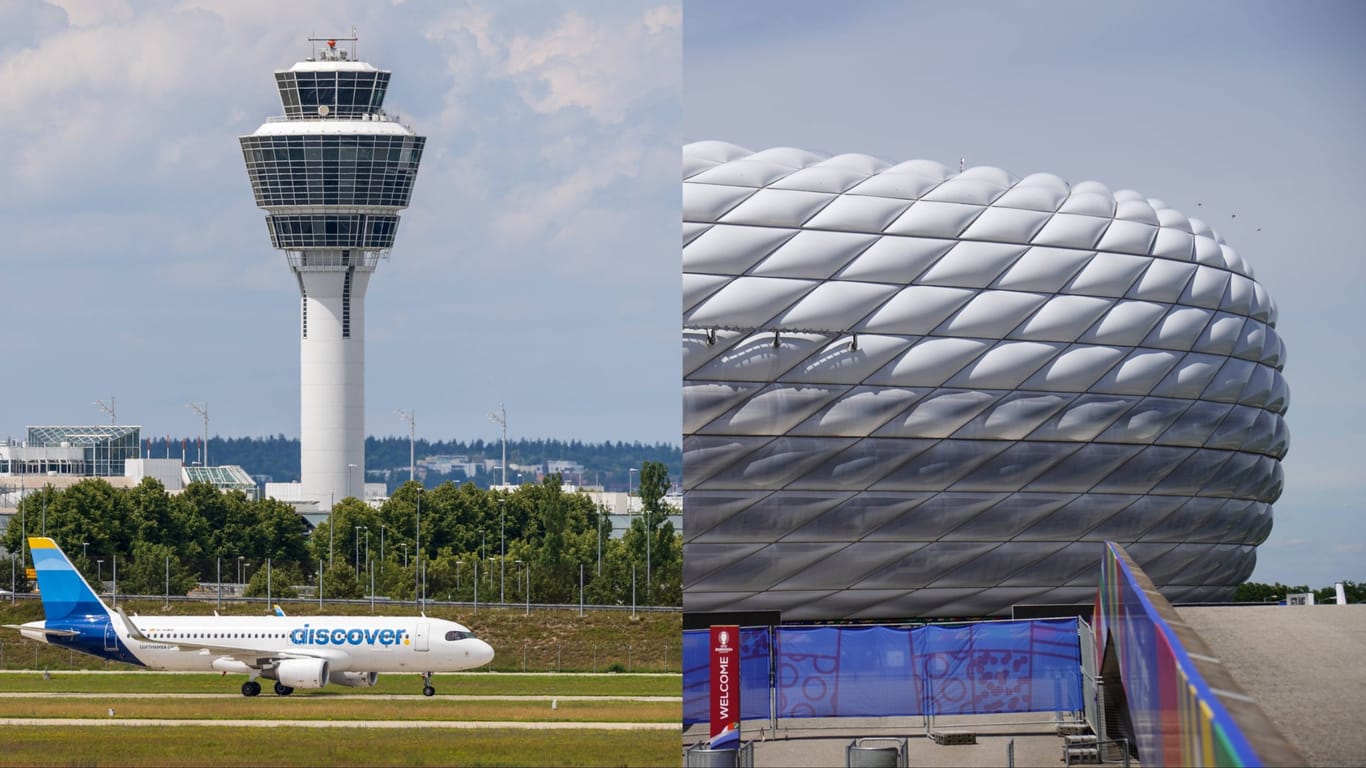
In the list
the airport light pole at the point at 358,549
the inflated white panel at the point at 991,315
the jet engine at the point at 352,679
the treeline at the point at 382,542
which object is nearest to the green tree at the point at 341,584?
the treeline at the point at 382,542

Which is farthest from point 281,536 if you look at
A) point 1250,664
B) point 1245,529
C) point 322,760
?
point 1250,664

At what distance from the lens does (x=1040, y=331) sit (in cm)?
3462

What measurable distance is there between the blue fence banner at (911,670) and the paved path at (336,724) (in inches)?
234

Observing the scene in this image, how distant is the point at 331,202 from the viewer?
5157 inches

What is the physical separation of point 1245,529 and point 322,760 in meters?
25.6

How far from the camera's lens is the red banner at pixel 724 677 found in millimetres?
12602

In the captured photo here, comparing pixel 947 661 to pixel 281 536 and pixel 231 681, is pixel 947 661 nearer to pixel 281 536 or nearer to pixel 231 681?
pixel 231 681

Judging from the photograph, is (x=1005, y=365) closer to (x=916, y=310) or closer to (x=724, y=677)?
(x=916, y=310)

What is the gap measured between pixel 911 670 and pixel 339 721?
12.8m

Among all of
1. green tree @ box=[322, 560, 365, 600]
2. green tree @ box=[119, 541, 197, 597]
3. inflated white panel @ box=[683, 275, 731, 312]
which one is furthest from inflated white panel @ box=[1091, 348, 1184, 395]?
green tree @ box=[322, 560, 365, 600]

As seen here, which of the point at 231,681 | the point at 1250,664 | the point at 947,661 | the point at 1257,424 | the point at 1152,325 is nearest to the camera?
the point at 1250,664

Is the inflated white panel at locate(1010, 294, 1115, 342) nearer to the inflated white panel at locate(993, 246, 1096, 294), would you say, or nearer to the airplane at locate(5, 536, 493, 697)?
the inflated white panel at locate(993, 246, 1096, 294)

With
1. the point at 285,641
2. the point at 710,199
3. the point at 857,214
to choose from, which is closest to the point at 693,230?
the point at 710,199

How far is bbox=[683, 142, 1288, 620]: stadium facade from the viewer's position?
3222cm
